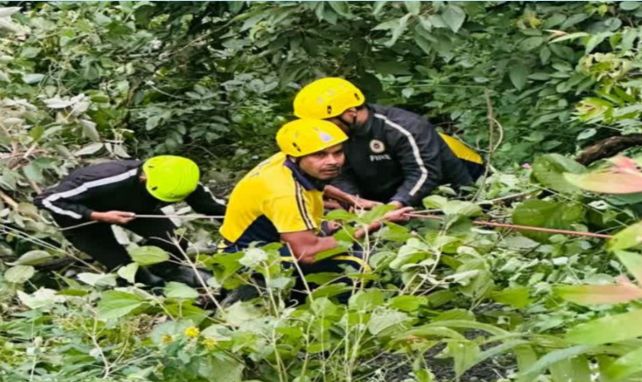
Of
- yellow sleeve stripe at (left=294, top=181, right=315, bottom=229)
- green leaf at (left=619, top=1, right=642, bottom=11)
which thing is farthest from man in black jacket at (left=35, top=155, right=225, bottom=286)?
green leaf at (left=619, top=1, right=642, bottom=11)

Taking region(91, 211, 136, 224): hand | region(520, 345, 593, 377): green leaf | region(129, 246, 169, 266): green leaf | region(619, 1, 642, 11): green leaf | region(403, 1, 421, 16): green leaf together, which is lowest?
region(91, 211, 136, 224): hand

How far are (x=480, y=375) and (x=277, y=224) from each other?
133 centimetres

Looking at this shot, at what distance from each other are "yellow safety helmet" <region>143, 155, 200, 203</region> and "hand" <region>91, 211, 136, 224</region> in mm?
182

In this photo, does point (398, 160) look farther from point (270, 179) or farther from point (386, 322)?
point (386, 322)

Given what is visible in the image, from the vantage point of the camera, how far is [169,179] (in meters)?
5.71

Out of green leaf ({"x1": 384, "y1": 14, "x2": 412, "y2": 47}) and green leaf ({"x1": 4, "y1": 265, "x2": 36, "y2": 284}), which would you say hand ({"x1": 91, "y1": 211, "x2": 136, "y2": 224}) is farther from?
green leaf ({"x1": 384, "y1": 14, "x2": 412, "y2": 47})

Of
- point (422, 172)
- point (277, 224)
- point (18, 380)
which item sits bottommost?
point (422, 172)

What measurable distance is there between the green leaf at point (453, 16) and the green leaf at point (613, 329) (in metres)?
4.43

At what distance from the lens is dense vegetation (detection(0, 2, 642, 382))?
3.34m

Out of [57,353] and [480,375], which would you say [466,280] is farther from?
[57,353]

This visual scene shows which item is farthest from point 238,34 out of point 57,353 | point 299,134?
point 57,353

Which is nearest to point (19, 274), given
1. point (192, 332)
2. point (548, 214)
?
point (192, 332)

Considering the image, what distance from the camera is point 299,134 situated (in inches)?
200

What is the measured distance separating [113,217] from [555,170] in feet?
10.0
